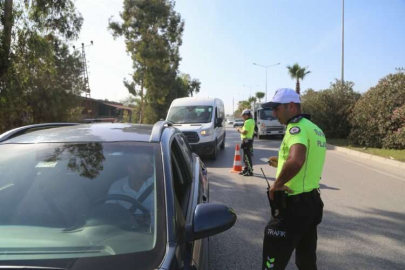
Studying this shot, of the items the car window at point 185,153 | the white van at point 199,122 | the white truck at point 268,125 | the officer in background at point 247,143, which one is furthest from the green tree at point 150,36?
the car window at point 185,153

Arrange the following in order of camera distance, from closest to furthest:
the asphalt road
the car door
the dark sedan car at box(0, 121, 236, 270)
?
the dark sedan car at box(0, 121, 236, 270) < the car door < the asphalt road

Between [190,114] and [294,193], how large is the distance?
1020 cm

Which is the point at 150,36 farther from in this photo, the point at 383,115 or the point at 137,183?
the point at 137,183

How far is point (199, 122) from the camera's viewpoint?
12117mm

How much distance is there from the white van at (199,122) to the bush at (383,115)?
759 centimetres

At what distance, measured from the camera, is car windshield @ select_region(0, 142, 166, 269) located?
1.71 meters

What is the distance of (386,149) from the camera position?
14453mm

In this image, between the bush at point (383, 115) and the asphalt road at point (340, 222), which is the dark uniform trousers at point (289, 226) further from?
the bush at point (383, 115)

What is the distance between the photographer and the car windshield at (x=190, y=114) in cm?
1228

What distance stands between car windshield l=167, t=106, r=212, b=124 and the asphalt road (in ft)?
12.0

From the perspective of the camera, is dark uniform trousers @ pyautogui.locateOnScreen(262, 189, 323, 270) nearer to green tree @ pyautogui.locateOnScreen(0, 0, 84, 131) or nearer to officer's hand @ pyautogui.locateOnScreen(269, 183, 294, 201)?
officer's hand @ pyautogui.locateOnScreen(269, 183, 294, 201)

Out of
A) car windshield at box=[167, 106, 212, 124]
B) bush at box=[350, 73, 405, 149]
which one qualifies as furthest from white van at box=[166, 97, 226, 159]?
bush at box=[350, 73, 405, 149]

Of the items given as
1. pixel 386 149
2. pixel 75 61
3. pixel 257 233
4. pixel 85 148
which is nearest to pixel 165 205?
pixel 85 148

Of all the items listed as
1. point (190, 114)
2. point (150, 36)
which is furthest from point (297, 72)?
point (190, 114)
